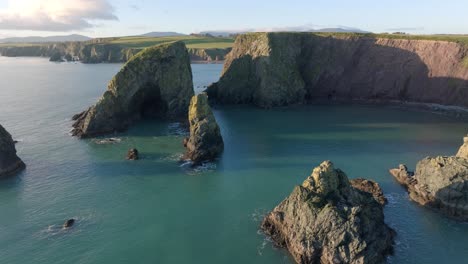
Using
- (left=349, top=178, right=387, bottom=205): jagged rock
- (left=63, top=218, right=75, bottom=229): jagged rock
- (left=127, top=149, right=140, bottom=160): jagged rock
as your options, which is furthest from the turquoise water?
(left=127, top=149, right=140, bottom=160): jagged rock

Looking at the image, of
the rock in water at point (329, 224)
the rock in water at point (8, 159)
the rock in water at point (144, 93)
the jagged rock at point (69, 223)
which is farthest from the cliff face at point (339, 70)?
the jagged rock at point (69, 223)

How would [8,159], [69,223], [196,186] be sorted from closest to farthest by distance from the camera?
[69,223], [196,186], [8,159]

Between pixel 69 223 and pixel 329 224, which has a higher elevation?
pixel 329 224

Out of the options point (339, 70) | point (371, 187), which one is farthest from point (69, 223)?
point (339, 70)

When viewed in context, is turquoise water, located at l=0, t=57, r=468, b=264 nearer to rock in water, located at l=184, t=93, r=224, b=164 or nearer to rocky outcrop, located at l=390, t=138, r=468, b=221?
rocky outcrop, located at l=390, t=138, r=468, b=221

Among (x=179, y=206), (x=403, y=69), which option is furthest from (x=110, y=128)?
(x=403, y=69)

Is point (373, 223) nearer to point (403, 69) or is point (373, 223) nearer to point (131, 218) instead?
point (131, 218)

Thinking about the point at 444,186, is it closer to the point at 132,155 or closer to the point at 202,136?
the point at 202,136
